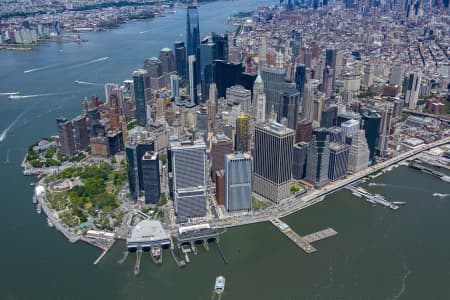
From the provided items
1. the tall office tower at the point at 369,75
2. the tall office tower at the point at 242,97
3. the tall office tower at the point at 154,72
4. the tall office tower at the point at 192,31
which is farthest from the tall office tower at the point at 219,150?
the tall office tower at the point at 369,75

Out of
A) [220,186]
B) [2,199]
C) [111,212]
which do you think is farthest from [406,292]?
[2,199]

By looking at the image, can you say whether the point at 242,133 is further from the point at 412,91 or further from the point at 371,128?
the point at 412,91

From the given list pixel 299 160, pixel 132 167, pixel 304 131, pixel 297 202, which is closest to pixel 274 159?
pixel 297 202

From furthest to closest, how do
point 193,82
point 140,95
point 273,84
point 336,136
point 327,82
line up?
point 327,82
point 193,82
point 273,84
point 140,95
point 336,136

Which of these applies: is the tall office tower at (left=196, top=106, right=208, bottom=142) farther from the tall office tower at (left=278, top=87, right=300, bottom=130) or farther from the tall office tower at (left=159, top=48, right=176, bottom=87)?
the tall office tower at (left=159, top=48, right=176, bottom=87)

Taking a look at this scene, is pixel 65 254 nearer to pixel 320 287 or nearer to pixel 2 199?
pixel 2 199

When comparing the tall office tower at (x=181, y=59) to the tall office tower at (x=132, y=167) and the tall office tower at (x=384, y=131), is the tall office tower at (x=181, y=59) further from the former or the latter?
the tall office tower at (x=132, y=167)

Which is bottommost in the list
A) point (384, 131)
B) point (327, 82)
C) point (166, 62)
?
point (384, 131)
